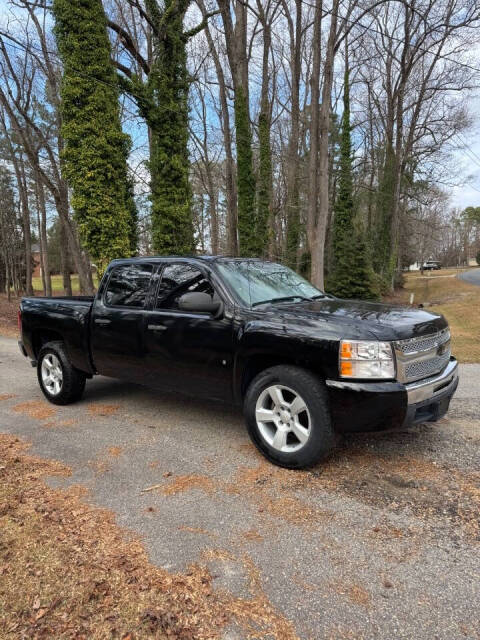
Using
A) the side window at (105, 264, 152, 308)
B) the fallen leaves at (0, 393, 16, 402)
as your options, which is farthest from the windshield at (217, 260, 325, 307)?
the fallen leaves at (0, 393, 16, 402)

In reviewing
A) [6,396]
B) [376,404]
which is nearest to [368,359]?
[376,404]

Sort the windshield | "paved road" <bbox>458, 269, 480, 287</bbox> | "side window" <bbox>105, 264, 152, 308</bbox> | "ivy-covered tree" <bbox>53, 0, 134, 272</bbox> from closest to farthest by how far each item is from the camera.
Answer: the windshield → "side window" <bbox>105, 264, 152, 308</bbox> → "ivy-covered tree" <bbox>53, 0, 134, 272</bbox> → "paved road" <bbox>458, 269, 480, 287</bbox>

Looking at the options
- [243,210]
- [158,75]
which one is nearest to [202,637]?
[158,75]

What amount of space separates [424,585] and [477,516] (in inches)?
34.2

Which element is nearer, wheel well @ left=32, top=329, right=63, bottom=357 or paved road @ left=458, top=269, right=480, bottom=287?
wheel well @ left=32, top=329, right=63, bottom=357

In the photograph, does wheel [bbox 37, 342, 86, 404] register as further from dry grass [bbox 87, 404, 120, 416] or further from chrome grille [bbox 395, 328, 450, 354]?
chrome grille [bbox 395, 328, 450, 354]

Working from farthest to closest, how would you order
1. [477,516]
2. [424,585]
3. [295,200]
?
[295,200], [477,516], [424,585]

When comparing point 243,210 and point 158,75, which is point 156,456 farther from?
point 243,210

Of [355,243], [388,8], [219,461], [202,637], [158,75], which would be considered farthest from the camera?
[388,8]

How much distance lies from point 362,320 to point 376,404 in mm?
706

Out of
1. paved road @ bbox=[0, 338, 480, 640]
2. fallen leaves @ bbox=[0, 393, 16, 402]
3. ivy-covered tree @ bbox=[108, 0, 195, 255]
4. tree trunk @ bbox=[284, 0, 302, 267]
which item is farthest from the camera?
tree trunk @ bbox=[284, 0, 302, 267]

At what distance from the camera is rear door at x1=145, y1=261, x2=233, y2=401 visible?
4000 mm

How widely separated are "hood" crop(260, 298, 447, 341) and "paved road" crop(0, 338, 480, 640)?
1185 mm

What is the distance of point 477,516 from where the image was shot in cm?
286
